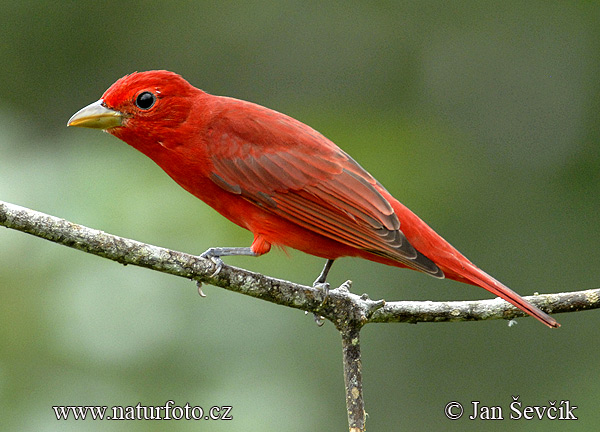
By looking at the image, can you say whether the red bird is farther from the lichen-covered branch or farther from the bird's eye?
the lichen-covered branch

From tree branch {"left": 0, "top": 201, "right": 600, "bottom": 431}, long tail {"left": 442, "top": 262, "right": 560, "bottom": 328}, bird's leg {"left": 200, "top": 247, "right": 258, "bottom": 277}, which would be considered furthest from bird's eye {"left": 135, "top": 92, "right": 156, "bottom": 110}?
long tail {"left": 442, "top": 262, "right": 560, "bottom": 328}

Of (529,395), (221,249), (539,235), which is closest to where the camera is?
(221,249)

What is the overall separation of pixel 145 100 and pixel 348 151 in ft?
4.33

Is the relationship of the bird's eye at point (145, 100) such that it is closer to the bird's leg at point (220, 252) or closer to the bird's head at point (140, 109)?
the bird's head at point (140, 109)

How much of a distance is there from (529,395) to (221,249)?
2062 mm

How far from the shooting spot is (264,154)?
3594mm

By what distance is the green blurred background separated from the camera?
345 cm

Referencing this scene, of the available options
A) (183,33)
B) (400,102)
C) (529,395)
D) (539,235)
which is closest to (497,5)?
(400,102)

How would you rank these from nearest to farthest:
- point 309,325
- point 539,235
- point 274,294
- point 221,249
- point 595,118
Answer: point 274,294
point 221,249
point 309,325
point 539,235
point 595,118

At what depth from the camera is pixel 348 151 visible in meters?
4.46

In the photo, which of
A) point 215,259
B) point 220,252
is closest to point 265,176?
point 220,252

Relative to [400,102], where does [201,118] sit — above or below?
below

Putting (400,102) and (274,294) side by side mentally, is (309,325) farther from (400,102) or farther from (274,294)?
(400,102)

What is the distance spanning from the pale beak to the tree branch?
84 cm
